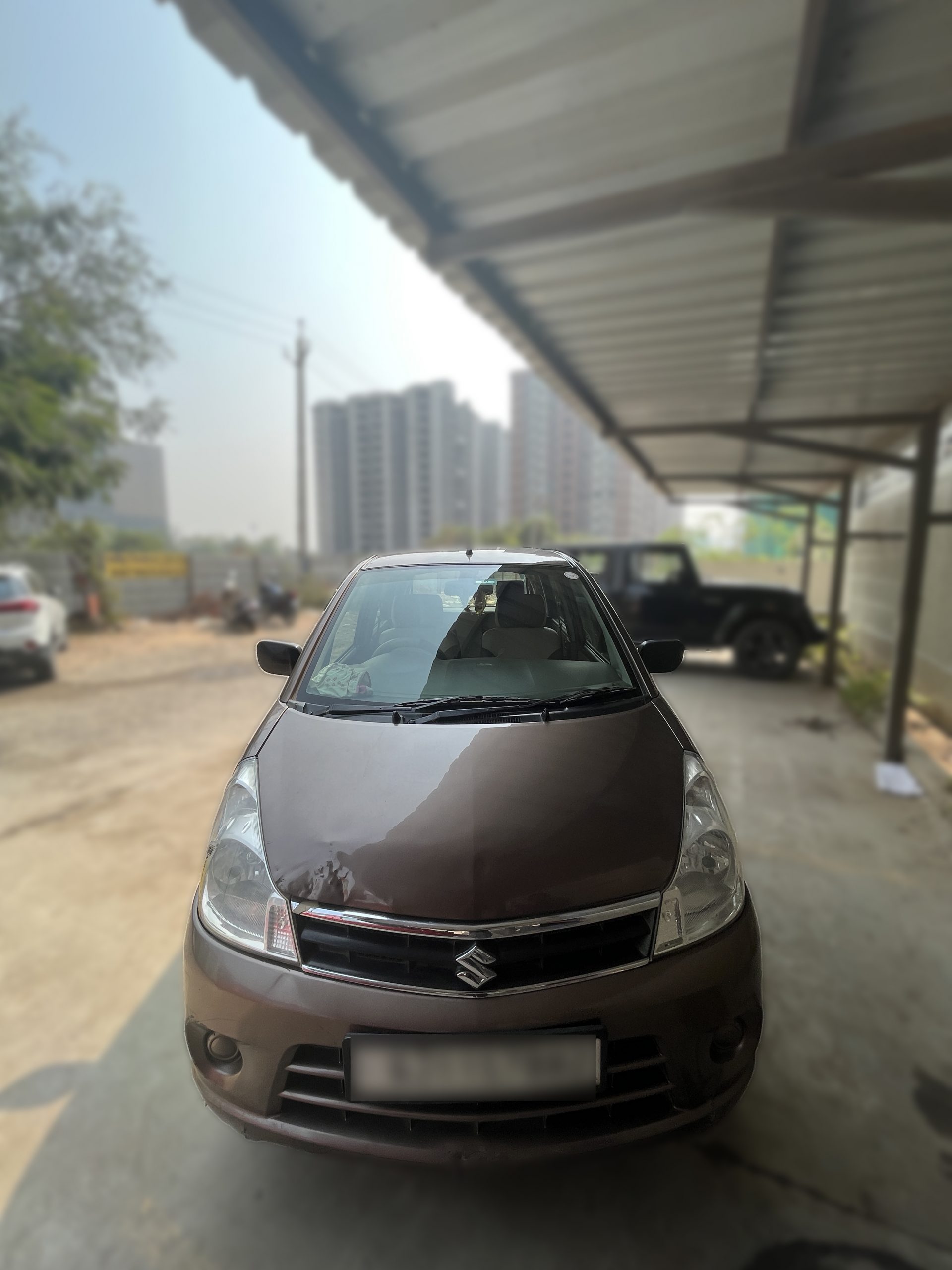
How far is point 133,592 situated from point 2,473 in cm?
494

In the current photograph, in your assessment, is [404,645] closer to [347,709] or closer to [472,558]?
[347,709]

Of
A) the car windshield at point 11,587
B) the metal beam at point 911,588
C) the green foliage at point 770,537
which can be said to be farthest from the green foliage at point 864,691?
the green foliage at point 770,537

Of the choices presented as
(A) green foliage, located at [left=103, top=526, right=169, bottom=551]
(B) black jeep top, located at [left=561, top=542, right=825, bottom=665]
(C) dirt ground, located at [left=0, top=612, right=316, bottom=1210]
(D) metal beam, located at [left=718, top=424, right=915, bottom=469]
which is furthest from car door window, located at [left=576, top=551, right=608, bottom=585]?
(A) green foliage, located at [left=103, top=526, right=169, bottom=551]

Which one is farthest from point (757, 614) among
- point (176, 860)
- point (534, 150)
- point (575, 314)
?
point (176, 860)

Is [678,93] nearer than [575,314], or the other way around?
[678,93]

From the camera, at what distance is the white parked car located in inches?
279

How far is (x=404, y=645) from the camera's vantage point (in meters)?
1.96

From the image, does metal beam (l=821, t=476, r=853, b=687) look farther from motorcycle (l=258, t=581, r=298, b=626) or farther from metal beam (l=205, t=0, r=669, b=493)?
motorcycle (l=258, t=581, r=298, b=626)

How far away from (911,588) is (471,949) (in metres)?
4.43

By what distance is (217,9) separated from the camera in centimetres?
186

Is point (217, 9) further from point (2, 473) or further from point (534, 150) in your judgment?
point (2, 473)

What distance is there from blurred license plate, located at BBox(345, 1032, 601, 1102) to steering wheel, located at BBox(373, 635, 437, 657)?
104cm

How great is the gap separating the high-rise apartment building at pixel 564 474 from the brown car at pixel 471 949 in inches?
2277

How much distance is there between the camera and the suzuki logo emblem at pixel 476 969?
1.16 m
